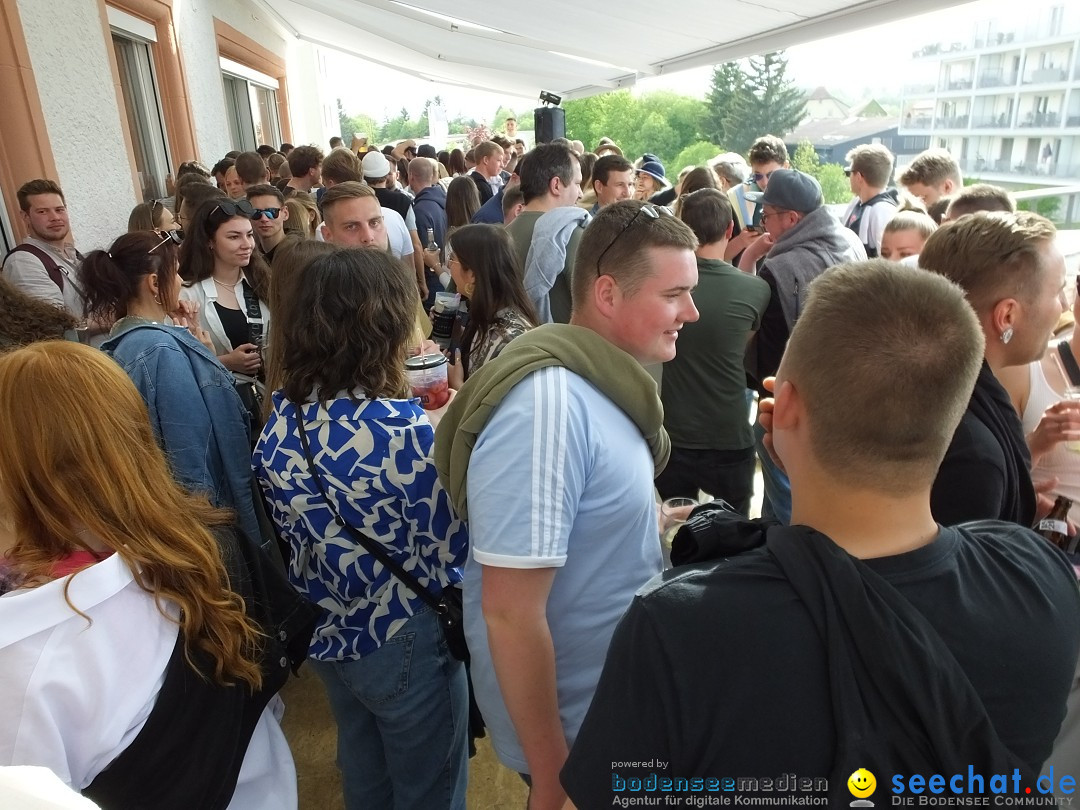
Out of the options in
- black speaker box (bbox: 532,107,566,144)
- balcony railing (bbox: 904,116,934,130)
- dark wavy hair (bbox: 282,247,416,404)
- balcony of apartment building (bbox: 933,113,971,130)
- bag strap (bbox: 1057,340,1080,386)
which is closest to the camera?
dark wavy hair (bbox: 282,247,416,404)

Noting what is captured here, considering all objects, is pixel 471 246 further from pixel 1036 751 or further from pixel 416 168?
pixel 416 168

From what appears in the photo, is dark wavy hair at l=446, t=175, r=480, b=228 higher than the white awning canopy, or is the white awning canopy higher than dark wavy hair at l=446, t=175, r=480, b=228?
the white awning canopy

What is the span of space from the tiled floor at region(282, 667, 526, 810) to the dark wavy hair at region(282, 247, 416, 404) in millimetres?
1476

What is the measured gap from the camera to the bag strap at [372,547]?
150 cm

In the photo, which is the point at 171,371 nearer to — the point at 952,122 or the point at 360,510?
the point at 360,510

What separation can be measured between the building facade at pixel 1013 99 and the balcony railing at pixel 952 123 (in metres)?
0.02

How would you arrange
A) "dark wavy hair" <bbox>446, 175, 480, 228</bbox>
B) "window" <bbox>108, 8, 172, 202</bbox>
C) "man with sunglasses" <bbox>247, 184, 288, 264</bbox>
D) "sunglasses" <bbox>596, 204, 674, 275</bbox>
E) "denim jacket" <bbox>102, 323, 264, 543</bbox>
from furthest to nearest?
"window" <bbox>108, 8, 172, 202</bbox> < "dark wavy hair" <bbox>446, 175, 480, 228</bbox> < "man with sunglasses" <bbox>247, 184, 288, 264</bbox> < "denim jacket" <bbox>102, 323, 264, 543</bbox> < "sunglasses" <bbox>596, 204, 674, 275</bbox>

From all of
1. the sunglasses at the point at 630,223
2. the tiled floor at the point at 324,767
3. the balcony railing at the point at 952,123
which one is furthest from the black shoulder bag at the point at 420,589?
the balcony railing at the point at 952,123

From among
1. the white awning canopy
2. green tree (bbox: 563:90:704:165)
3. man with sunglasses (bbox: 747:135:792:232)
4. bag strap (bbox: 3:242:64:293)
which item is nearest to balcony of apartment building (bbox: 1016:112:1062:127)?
the white awning canopy

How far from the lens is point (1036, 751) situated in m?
0.82

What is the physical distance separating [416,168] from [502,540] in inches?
216

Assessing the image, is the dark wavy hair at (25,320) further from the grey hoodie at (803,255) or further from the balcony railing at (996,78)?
the balcony railing at (996,78)

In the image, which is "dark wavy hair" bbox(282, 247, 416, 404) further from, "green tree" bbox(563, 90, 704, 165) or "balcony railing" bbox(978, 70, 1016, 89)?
"balcony railing" bbox(978, 70, 1016, 89)

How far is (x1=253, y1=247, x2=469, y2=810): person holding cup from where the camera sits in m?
1.51
